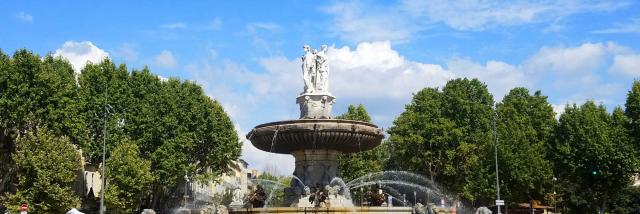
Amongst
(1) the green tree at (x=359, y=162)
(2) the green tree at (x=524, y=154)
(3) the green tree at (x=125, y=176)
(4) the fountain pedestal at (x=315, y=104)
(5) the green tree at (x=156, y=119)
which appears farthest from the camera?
(1) the green tree at (x=359, y=162)

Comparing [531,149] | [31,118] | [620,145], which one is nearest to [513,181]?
[531,149]

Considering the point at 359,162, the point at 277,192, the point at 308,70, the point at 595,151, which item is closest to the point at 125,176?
the point at 277,192

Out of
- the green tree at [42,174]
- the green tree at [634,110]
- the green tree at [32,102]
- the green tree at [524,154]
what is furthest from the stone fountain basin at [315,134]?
the green tree at [634,110]

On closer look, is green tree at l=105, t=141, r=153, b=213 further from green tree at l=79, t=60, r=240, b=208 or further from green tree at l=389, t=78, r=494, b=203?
green tree at l=389, t=78, r=494, b=203

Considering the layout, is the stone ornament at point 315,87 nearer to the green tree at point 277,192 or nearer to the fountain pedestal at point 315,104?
the fountain pedestal at point 315,104

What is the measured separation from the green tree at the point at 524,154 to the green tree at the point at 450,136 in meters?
1.20

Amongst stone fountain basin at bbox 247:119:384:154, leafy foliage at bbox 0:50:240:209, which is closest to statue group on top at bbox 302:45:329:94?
stone fountain basin at bbox 247:119:384:154

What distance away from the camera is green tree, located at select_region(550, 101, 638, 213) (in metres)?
38.8

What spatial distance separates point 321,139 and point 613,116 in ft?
78.0

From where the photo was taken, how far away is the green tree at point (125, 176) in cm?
3641

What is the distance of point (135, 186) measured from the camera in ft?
121

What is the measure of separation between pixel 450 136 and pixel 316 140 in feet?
77.5

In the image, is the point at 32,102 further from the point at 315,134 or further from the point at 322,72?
the point at 315,134

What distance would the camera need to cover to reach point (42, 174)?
33594mm
